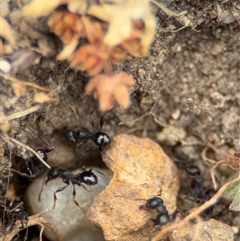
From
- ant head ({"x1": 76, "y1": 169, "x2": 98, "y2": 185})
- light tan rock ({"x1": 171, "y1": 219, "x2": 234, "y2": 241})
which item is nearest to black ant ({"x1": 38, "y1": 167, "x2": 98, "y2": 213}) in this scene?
ant head ({"x1": 76, "y1": 169, "x2": 98, "y2": 185})

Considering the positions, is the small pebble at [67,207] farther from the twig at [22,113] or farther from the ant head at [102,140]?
the twig at [22,113]

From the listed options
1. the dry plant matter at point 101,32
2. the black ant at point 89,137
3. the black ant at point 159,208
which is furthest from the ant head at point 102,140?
the dry plant matter at point 101,32

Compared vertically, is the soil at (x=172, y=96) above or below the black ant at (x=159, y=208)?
above

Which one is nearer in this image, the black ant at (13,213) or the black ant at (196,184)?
the black ant at (13,213)

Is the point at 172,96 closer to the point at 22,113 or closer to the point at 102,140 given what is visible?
the point at 102,140

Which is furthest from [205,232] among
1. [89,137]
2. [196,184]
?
[89,137]

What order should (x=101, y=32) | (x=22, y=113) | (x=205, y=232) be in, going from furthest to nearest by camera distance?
(x=205, y=232)
(x=22, y=113)
(x=101, y=32)

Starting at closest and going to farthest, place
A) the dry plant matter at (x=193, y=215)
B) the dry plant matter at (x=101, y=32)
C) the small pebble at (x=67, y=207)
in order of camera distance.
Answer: the dry plant matter at (x=101, y=32) < the dry plant matter at (x=193, y=215) < the small pebble at (x=67, y=207)
